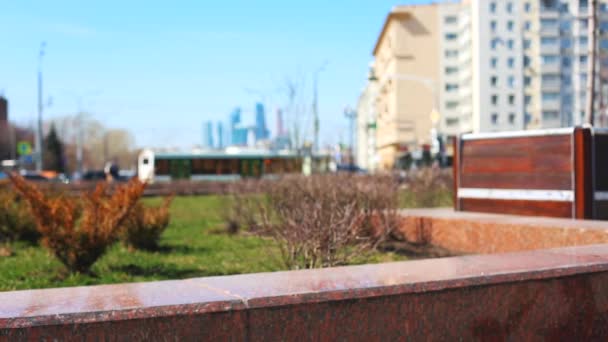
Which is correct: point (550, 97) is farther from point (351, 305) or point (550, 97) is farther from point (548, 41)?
point (351, 305)

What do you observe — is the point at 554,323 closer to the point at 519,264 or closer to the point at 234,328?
the point at 519,264

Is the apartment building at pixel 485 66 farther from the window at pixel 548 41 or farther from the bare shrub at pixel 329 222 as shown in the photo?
the bare shrub at pixel 329 222

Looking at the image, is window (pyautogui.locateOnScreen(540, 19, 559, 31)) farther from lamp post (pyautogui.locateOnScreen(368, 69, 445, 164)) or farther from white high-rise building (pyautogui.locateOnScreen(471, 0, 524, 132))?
lamp post (pyautogui.locateOnScreen(368, 69, 445, 164))

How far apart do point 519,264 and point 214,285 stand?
1.94 meters

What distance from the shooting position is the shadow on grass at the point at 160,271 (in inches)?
327

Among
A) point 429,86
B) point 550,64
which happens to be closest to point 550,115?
point 550,64

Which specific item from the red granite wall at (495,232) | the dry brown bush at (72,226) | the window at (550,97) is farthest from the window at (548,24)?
the dry brown bush at (72,226)

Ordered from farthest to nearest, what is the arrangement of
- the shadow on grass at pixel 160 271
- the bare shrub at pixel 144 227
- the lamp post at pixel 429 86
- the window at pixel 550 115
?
the window at pixel 550 115, the lamp post at pixel 429 86, the bare shrub at pixel 144 227, the shadow on grass at pixel 160 271

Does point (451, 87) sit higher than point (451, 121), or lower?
higher

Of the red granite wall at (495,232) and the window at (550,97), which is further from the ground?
the window at (550,97)

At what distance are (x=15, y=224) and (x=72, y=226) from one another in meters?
4.90

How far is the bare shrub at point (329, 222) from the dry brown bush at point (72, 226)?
176 centimetres

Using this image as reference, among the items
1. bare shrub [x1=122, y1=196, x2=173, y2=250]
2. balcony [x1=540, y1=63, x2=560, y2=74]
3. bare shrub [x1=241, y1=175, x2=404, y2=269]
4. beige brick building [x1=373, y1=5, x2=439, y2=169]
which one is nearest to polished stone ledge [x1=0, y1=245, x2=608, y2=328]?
bare shrub [x1=241, y1=175, x2=404, y2=269]

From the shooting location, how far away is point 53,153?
8575 centimetres
